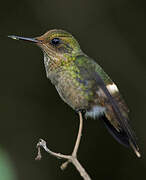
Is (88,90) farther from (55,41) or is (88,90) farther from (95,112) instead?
(55,41)

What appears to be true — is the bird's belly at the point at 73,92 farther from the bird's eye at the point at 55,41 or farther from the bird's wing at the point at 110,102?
the bird's eye at the point at 55,41

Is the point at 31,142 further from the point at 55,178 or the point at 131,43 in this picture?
the point at 131,43

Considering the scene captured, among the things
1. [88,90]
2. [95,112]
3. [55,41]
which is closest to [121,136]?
[95,112]

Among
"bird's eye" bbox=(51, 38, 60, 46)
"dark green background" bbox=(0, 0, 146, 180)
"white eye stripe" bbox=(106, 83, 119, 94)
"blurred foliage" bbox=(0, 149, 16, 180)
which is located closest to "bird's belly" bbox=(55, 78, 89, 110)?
"white eye stripe" bbox=(106, 83, 119, 94)

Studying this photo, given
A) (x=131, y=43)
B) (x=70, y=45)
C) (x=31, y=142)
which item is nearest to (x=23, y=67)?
(x=31, y=142)

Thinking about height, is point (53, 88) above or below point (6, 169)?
above
